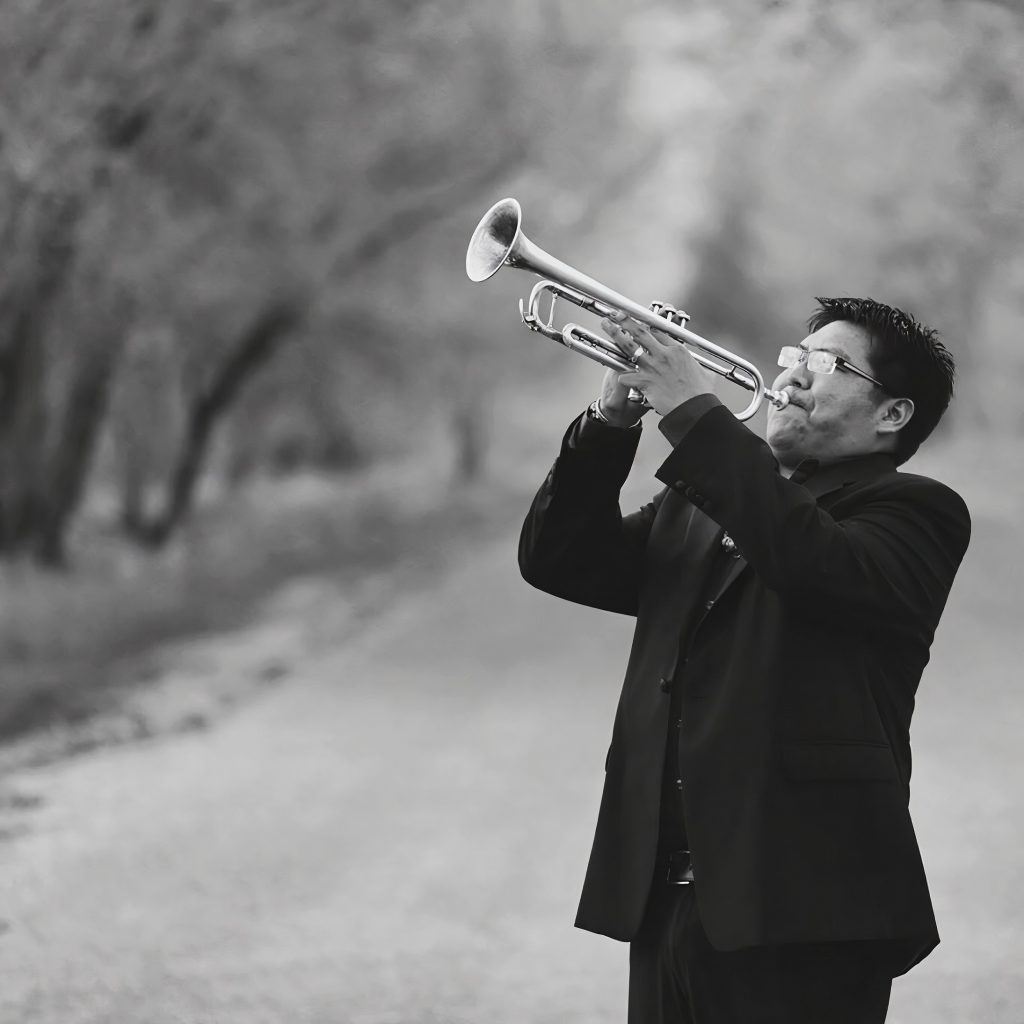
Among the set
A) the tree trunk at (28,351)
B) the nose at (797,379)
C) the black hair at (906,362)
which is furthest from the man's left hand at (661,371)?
the tree trunk at (28,351)

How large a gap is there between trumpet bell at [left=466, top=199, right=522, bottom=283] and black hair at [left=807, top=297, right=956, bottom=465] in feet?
2.05

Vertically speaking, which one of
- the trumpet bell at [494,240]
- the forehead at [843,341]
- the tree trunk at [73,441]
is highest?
the tree trunk at [73,441]

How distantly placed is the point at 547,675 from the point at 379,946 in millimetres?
5328

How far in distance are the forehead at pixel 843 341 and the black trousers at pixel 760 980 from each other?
93cm

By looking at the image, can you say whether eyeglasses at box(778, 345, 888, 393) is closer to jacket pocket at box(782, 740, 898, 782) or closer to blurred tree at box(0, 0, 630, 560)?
jacket pocket at box(782, 740, 898, 782)

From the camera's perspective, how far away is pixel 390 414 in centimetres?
1803

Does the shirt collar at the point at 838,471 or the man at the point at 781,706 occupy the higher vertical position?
the shirt collar at the point at 838,471

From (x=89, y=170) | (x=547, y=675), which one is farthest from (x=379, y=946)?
(x=89, y=170)

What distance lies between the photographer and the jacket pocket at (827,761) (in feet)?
8.01

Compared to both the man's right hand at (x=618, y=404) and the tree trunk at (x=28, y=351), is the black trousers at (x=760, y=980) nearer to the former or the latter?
the man's right hand at (x=618, y=404)

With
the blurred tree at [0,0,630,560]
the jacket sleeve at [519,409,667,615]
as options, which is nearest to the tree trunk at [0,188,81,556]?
the blurred tree at [0,0,630,560]

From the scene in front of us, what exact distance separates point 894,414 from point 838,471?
0.49ft

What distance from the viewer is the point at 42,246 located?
10273 millimetres

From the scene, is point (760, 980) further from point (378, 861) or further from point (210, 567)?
point (210, 567)
